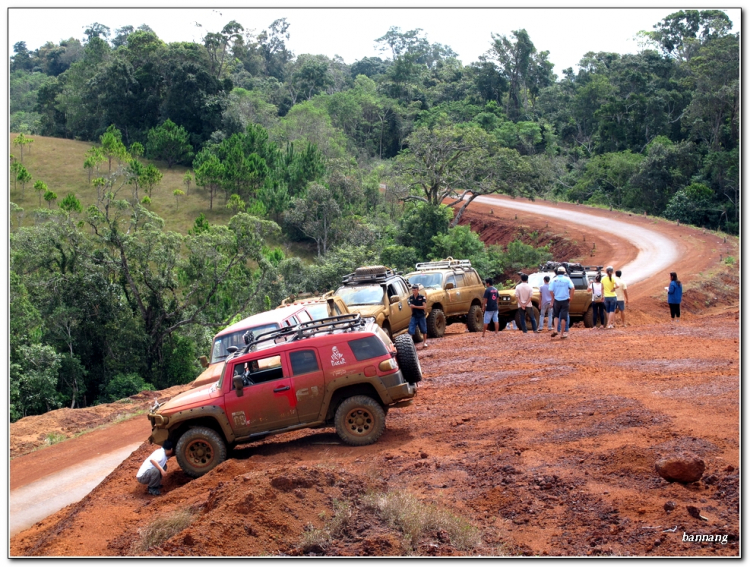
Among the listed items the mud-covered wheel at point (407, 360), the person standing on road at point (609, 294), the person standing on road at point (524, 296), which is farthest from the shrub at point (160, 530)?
the person standing on road at point (609, 294)

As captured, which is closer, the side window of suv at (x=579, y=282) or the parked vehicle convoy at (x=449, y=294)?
the parked vehicle convoy at (x=449, y=294)

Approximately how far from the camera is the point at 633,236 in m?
41.9

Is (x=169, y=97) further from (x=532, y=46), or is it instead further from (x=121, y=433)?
(x=121, y=433)

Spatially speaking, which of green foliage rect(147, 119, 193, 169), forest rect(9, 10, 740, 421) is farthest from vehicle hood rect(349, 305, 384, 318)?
green foliage rect(147, 119, 193, 169)

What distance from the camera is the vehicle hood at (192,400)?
440 inches

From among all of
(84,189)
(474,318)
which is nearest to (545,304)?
(474,318)

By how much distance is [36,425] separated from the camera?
58.1ft

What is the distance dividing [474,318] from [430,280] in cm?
182

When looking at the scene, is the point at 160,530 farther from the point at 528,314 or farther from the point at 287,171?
the point at 287,171

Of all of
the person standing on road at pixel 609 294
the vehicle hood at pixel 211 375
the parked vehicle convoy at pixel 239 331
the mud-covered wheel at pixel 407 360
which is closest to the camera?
the mud-covered wheel at pixel 407 360

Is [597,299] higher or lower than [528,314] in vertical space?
higher

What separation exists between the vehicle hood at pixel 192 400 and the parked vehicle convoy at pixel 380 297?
5631 mm

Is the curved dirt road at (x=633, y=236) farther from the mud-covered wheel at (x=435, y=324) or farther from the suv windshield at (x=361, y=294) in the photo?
the suv windshield at (x=361, y=294)

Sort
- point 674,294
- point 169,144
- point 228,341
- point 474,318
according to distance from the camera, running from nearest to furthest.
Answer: point 228,341, point 674,294, point 474,318, point 169,144
